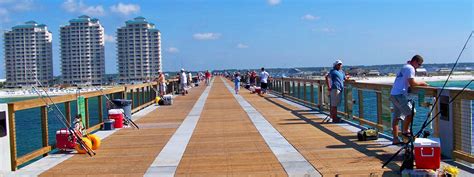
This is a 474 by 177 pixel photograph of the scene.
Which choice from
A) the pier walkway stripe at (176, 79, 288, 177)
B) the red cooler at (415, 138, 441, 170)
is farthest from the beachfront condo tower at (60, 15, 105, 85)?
the red cooler at (415, 138, 441, 170)

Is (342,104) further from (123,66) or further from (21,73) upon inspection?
(123,66)

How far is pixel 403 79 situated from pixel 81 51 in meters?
48.0

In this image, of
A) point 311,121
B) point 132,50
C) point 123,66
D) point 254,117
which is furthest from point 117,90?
point 132,50

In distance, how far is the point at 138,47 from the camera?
88.8 meters

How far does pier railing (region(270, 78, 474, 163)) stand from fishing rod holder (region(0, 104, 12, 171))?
594cm

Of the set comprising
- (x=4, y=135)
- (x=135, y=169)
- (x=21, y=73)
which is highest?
(x=21, y=73)

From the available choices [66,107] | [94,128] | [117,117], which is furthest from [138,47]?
[66,107]

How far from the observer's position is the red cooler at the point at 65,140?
9422mm

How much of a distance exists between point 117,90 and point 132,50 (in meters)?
74.6

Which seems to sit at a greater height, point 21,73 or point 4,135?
point 21,73

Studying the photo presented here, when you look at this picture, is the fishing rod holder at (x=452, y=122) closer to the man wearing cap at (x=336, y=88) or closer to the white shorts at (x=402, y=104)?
the white shorts at (x=402, y=104)

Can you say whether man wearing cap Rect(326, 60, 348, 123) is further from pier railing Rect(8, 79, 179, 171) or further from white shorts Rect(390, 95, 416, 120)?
pier railing Rect(8, 79, 179, 171)

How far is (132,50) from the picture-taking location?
8900cm

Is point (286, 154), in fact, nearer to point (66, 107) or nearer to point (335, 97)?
point (66, 107)
